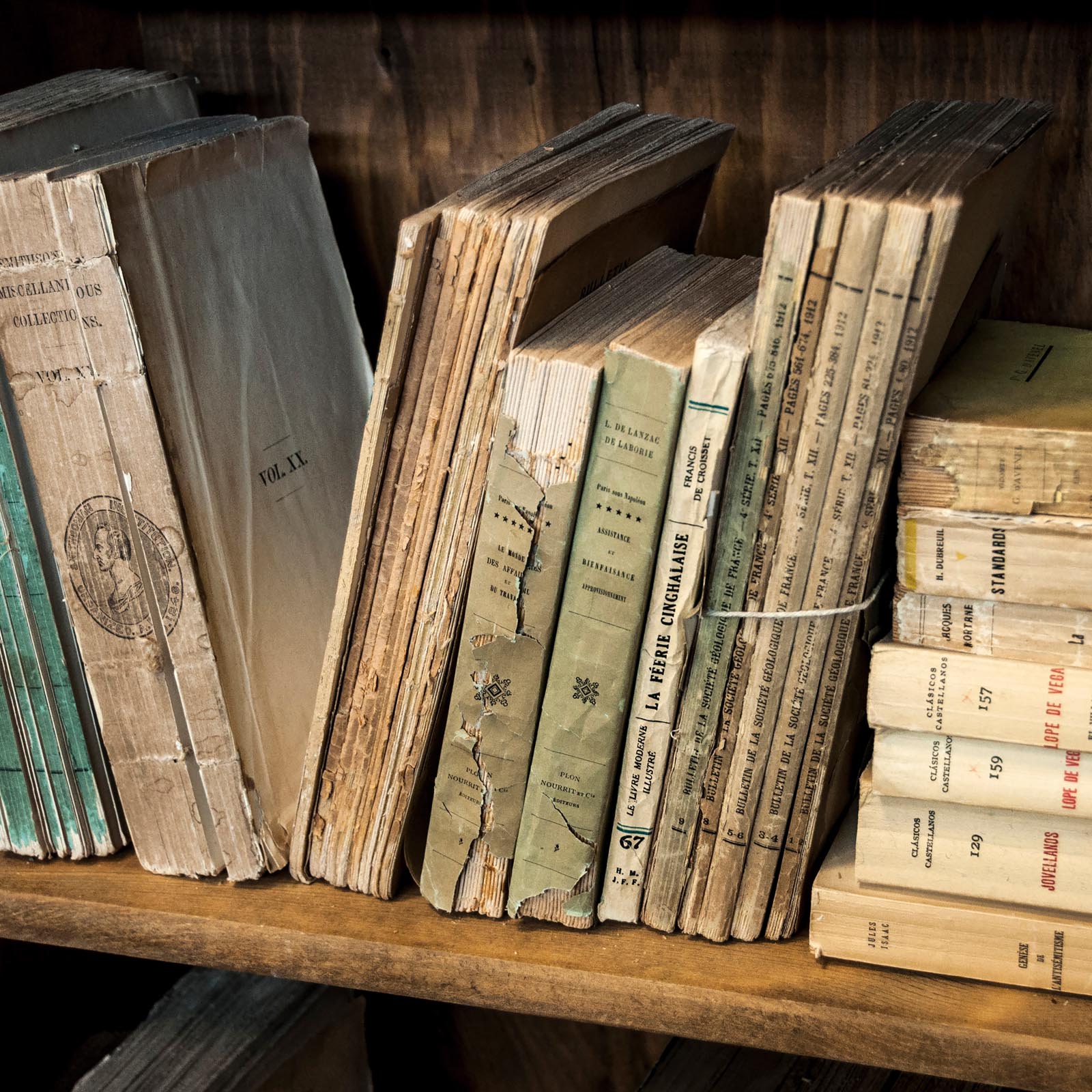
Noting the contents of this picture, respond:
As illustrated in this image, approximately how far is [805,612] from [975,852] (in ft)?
0.54

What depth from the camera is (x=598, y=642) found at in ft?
1.99

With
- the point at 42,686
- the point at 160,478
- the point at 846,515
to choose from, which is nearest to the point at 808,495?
the point at 846,515

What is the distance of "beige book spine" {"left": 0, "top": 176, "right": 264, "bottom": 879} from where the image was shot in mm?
608

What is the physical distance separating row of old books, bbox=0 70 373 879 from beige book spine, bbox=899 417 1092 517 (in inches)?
15.9

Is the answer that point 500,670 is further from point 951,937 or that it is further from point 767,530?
point 951,937

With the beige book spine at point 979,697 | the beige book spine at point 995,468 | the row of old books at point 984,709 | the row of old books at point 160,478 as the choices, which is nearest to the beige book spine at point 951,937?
the row of old books at point 984,709

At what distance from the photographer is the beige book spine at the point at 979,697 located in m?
0.56

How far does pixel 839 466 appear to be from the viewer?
55 centimetres

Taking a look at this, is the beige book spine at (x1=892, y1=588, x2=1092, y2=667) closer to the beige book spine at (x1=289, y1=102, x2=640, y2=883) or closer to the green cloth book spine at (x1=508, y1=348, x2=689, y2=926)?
the green cloth book spine at (x1=508, y1=348, x2=689, y2=926)

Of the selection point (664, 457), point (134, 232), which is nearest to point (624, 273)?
point (664, 457)

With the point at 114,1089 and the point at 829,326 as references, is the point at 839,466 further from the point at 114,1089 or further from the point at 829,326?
the point at 114,1089

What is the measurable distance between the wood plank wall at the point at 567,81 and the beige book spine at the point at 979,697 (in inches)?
14.3

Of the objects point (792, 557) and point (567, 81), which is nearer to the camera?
point (792, 557)

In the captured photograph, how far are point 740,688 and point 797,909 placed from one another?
150 mm
